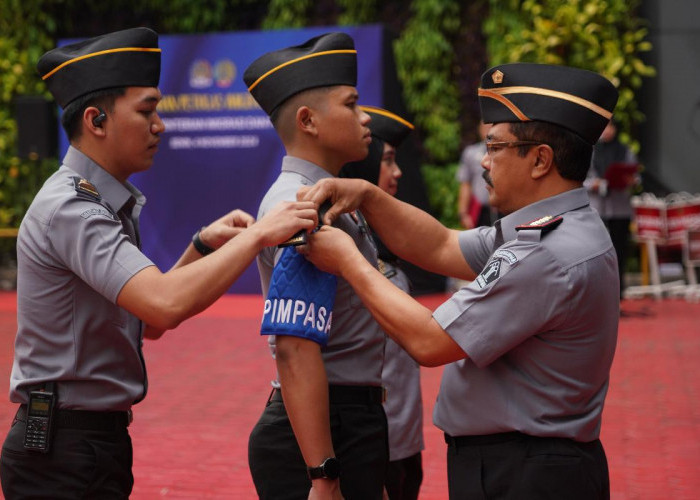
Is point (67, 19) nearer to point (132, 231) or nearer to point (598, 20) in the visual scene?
point (598, 20)

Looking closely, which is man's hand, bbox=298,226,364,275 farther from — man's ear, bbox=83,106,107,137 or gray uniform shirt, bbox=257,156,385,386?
man's ear, bbox=83,106,107,137

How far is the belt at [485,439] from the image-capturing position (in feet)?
8.43

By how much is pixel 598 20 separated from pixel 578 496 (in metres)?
11.3

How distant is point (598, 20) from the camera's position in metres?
13.0

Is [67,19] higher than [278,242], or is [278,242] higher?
[67,19]

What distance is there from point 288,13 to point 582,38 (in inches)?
186

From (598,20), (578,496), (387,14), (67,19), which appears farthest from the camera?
(67,19)

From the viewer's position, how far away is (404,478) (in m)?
3.88

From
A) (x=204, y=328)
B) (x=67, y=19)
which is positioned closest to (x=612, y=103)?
(x=204, y=328)

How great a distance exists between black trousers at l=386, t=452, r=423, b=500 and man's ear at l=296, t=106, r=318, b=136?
4.38 feet

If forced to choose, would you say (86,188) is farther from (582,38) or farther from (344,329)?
(582,38)

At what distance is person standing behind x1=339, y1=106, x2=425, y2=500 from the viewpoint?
3715 millimetres

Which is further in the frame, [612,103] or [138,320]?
[138,320]

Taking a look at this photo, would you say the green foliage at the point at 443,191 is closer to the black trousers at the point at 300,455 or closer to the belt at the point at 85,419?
the black trousers at the point at 300,455
